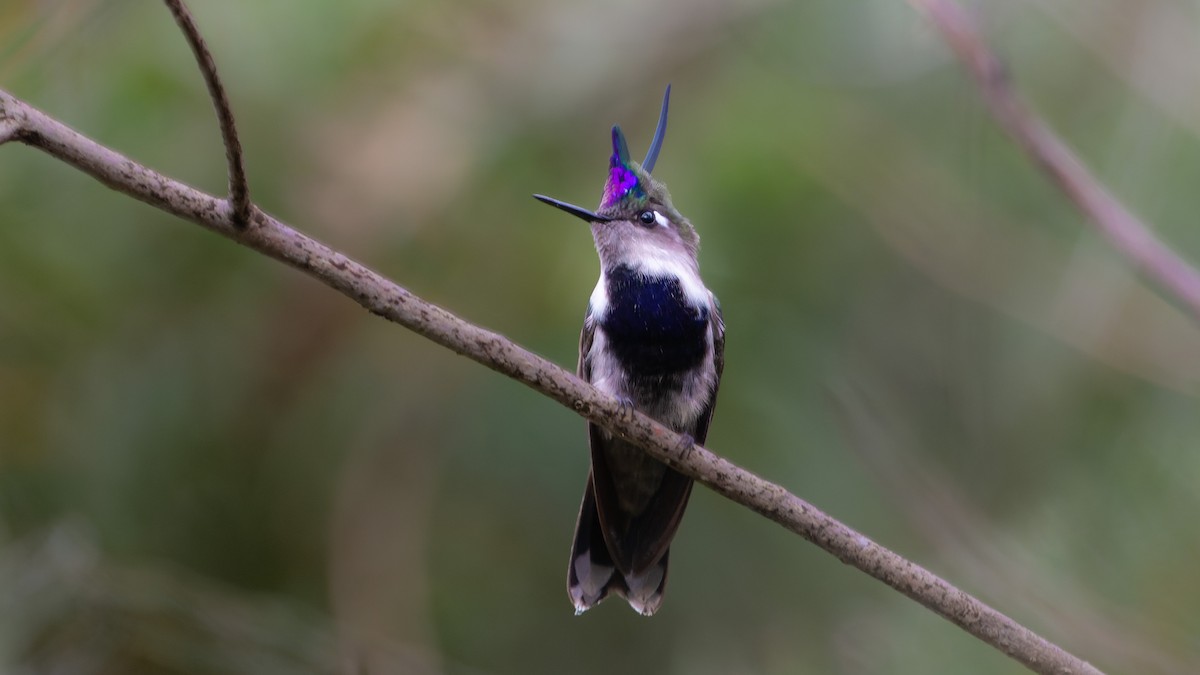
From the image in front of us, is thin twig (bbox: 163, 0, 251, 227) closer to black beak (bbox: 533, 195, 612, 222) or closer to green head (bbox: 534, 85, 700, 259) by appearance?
black beak (bbox: 533, 195, 612, 222)

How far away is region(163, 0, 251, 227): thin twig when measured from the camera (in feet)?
5.77

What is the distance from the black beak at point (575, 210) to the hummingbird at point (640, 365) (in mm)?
12

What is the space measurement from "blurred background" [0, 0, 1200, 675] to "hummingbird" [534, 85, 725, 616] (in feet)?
2.46

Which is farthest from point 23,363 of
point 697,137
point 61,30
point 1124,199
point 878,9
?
point 1124,199

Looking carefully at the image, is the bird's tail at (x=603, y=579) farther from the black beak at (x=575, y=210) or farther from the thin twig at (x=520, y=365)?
the thin twig at (x=520, y=365)

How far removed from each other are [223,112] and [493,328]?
2472mm

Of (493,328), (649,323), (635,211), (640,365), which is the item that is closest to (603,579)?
(640,365)

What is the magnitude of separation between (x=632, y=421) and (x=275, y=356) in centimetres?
228

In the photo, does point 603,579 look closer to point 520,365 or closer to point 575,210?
point 575,210

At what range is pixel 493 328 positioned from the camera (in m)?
4.30

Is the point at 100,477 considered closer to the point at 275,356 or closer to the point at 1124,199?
the point at 275,356

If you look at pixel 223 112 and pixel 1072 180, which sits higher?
pixel 1072 180

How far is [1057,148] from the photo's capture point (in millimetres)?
2664

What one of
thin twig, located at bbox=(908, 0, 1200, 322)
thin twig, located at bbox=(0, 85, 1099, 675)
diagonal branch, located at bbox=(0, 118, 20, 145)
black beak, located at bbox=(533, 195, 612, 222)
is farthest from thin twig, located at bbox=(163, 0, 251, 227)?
thin twig, located at bbox=(908, 0, 1200, 322)
